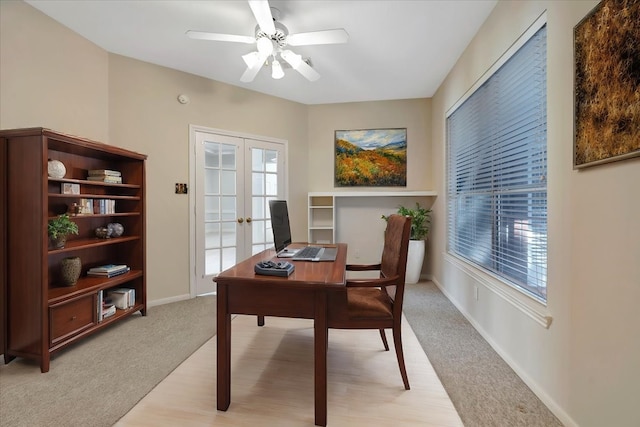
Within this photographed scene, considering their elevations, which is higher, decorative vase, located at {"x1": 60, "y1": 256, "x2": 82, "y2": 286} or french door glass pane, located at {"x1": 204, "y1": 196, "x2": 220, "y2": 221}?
french door glass pane, located at {"x1": 204, "y1": 196, "x2": 220, "y2": 221}

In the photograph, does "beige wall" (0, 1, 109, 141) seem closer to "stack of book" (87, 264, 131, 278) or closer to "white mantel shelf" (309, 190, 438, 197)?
"stack of book" (87, 264, 131, 278)

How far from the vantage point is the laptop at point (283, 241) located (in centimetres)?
196

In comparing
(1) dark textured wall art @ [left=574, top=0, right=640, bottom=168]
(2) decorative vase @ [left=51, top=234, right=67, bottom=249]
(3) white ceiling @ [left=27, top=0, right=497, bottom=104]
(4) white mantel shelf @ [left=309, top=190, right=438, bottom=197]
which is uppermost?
(3) white ceiling @ [left=27, top=0, right=497, bottom=104]

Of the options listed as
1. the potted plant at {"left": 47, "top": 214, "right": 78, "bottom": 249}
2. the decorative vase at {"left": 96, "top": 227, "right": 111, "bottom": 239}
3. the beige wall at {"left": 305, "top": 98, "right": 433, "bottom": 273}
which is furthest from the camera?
the beige wall at {"left": 305, "top": 98, "right": 433, "bottom": 273}

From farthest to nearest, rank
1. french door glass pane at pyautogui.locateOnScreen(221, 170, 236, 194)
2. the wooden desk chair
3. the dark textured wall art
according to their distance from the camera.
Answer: french door glass pane at pyautogui.locateOnScreen(221, 170, 236, 194) → the wooden desk chair → the dark textured wall art

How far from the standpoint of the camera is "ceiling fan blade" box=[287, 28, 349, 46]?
207cm

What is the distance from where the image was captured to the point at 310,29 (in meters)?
2.56

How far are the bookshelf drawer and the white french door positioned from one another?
121 cm

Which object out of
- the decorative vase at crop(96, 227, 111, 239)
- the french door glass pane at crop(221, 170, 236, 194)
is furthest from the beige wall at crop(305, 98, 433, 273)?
the decorative vase at crop(96, 227, 111, 239)

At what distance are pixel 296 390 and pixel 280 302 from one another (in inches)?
26.8

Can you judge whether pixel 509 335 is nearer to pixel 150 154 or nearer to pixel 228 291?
pixel 228 291

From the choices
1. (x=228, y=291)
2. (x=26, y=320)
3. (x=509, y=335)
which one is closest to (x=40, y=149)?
(x=26, y=320)

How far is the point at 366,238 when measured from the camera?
4.46 meters

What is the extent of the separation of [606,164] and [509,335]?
1.35 meters
